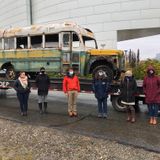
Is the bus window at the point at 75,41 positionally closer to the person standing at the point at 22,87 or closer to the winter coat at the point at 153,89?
the person standing at the point at 22,87

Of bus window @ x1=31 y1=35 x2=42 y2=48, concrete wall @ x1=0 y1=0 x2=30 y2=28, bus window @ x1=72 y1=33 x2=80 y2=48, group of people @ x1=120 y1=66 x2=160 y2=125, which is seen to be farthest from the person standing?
concrete wall @ x1=0 y1=0 x2=30 y2=28

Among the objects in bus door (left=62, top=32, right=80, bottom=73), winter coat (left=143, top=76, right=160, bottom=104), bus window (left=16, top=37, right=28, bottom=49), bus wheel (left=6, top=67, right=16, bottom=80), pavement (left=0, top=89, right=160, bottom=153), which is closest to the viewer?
pavement (left=0, top=89, right=160, bottom=153)

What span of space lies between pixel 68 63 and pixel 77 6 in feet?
46.8

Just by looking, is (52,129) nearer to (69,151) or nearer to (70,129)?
(70,129)

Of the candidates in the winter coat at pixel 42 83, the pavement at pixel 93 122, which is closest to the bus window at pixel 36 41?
the pavement at pixel 93 122

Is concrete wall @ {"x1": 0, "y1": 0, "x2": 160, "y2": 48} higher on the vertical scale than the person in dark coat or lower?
higher

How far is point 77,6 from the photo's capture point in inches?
1091

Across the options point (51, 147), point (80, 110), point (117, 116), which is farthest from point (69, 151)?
point (80, 110)

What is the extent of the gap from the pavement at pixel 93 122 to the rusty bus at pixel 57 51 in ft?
5.00

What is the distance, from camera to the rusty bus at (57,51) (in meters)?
13.8

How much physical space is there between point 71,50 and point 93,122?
421cm

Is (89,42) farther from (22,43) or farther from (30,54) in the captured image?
(22,43)

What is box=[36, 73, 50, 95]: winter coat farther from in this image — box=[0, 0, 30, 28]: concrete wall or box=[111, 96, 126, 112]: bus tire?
box=[0, 0, 30, 28]: concrete wall

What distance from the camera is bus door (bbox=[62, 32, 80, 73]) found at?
46.6 ft
